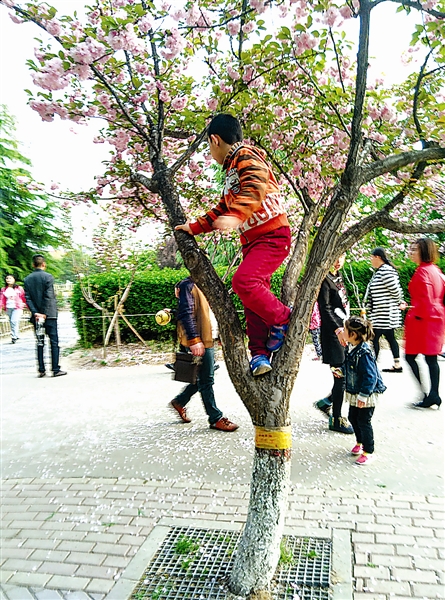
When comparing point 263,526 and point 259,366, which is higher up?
point 259,366

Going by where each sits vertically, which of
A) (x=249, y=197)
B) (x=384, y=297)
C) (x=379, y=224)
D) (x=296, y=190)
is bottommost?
(x=384, y=297)

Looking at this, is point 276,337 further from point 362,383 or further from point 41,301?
point 41,301

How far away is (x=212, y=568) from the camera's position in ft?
10.0

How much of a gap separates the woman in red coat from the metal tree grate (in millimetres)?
3287

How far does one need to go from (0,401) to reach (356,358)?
18.6 feet

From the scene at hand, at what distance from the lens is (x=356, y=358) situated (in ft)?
14.8

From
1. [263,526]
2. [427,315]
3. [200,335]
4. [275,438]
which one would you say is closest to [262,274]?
[275,438]

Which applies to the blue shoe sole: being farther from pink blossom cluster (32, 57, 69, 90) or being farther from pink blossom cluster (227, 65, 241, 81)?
pink blossom cluster (32, 57, 69, 90)

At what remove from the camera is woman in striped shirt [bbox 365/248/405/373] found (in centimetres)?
754

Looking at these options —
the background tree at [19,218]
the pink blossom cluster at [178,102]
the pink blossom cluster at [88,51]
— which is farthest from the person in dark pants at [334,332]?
the background tree at [19,218]

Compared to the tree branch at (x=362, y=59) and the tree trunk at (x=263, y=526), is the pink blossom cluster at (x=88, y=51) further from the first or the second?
the tree trunk at (x=263, y=526)

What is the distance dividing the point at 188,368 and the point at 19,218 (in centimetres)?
2152

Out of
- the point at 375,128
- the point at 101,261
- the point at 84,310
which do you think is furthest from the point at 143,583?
the point at 101,261

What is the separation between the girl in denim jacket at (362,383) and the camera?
439 centimetres
